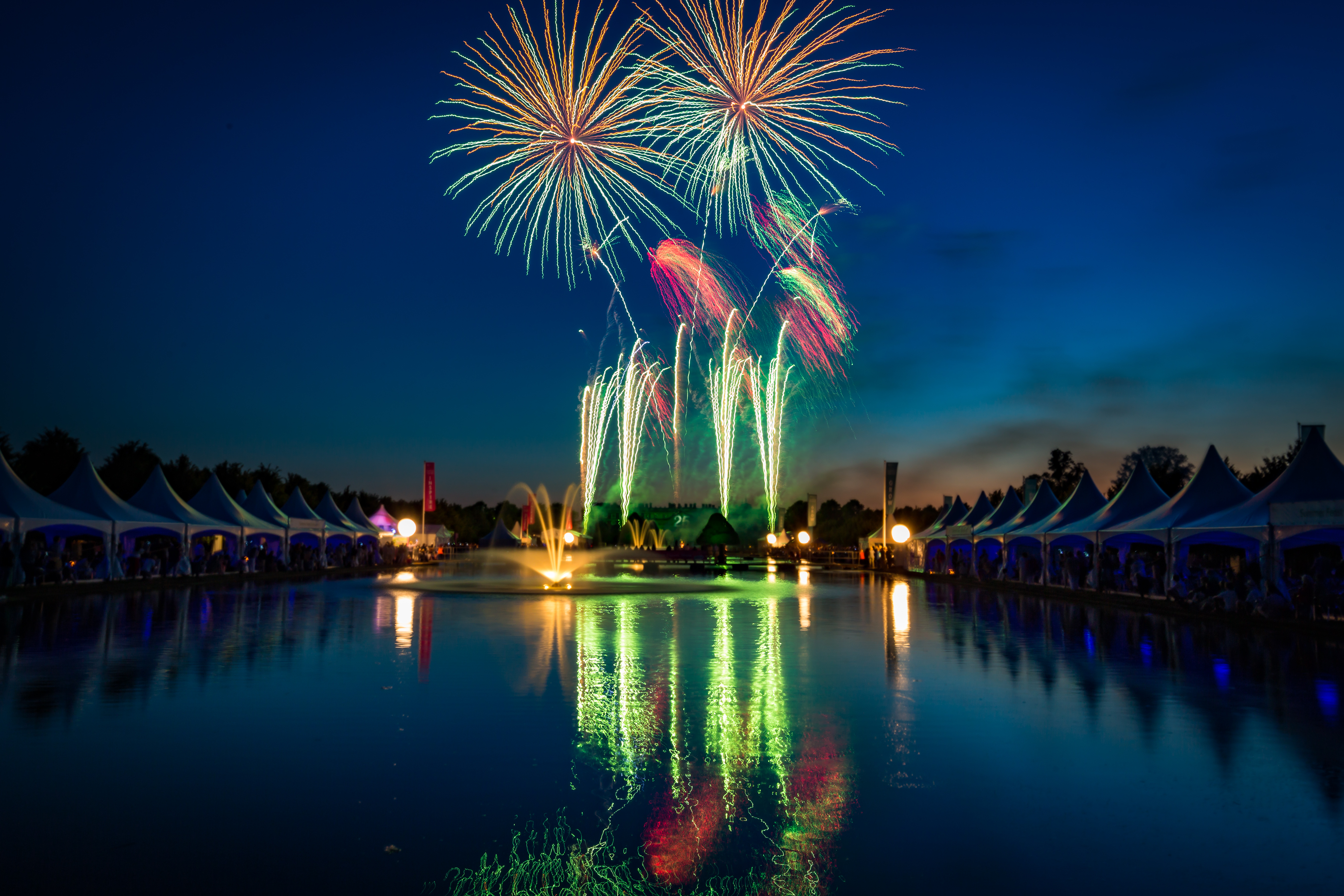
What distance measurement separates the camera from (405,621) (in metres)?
17.7

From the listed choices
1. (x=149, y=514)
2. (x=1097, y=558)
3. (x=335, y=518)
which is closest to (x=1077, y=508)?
(x=1097, y=558)

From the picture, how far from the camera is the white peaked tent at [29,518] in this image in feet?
77.0

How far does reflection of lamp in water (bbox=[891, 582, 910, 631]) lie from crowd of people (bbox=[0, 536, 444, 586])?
23074 millimetres

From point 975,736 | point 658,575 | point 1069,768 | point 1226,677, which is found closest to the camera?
point 1069,768

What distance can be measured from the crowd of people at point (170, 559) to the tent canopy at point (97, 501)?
117cm

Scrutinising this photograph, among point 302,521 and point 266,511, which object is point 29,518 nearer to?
point 266,511

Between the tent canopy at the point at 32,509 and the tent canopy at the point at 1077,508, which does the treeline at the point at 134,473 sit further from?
the tent canopy at the point at 1077,508

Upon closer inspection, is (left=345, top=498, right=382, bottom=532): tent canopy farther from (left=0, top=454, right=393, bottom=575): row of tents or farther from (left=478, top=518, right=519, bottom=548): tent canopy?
(left=478, top=518, right=519, bottom=548): tent canopy

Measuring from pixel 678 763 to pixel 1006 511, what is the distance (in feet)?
107

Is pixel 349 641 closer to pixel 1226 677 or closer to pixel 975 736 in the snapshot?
pixel 975 736

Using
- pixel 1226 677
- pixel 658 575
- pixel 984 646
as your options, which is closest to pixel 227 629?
pixel 984 646

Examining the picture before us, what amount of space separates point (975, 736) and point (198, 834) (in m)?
6.04

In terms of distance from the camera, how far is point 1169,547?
22781 millimetres

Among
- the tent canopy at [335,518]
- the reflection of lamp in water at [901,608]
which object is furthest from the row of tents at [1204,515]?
the tent canopy at [335,518]
